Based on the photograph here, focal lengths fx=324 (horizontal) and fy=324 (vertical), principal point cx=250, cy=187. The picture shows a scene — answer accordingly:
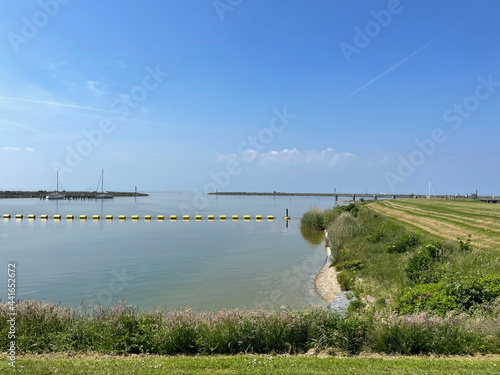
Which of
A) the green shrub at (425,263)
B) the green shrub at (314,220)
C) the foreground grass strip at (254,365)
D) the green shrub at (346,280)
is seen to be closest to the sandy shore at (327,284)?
the green shrub at (346,280)

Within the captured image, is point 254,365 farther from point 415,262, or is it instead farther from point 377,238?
point 377,238

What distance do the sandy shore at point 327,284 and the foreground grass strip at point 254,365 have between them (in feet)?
30.2

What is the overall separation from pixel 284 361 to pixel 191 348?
7.87ft

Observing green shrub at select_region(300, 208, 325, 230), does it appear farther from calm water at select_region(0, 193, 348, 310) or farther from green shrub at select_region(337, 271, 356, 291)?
green shrub at select_region(337, 271, 356, 291)

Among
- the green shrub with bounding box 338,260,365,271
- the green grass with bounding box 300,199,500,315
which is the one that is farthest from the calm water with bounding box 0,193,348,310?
the green grass with bounding box 300,199,500,315

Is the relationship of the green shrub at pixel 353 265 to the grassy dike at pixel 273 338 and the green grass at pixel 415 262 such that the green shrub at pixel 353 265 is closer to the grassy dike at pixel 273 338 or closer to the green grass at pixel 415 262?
the green grass at pixel 415 262

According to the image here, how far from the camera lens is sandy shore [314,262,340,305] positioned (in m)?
16.6

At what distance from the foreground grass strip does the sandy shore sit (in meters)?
9.21

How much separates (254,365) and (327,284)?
13.0 metres

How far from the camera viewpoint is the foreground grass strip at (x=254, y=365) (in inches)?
246

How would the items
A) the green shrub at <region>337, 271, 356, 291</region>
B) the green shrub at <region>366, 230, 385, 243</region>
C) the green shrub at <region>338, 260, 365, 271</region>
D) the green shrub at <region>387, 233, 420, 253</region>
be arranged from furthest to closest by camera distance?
the green shrub at <region>366, 230, 385, 243</region> → the green shrub at <region>338, 260, 365, 271</region> → the green shrub at <region>387, 233, 420, 253</region> → the green shrub at <region>337, 271, 356, 291</region>

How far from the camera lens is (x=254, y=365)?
662 centimetres

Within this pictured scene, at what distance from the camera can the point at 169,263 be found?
79.9 ft

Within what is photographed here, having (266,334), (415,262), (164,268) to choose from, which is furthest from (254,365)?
(164,268)
